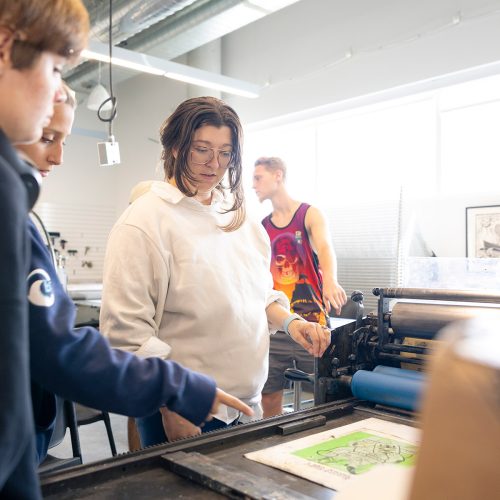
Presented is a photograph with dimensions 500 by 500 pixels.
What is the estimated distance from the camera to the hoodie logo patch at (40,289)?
659 mm

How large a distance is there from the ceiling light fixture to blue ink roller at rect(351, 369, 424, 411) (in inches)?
110

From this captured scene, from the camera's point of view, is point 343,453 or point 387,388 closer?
point 343,453

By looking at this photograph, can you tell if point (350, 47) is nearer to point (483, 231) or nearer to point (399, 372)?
point (483, 231)

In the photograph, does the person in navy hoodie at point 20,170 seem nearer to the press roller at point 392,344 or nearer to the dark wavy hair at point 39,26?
the dark wavy hair at point 39,26

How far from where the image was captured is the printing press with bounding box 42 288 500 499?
84 cm

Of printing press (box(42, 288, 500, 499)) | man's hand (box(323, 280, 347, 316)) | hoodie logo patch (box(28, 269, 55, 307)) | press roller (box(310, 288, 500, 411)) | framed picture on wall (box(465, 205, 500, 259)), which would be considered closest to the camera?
hoodie logo patch (box(28, 269, 55, 307))

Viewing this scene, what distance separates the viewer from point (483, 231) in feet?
12.7

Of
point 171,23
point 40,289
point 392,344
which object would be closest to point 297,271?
point 392,344

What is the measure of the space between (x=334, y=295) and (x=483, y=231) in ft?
5.39

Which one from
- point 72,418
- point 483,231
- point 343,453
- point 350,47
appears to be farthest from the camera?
point 350,47

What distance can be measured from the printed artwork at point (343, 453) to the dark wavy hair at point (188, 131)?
59cm

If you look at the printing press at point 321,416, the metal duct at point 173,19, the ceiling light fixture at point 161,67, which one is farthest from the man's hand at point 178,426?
the metal duct at point 173,19

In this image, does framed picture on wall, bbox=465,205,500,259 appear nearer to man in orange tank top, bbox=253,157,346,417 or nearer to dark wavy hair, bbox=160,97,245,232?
man in orange tank top, bbox=253,157,346,417

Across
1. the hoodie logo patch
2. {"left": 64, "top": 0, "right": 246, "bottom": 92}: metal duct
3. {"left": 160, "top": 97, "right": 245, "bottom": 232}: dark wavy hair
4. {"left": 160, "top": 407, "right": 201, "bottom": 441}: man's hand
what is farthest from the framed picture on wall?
the hoodie logo patch
